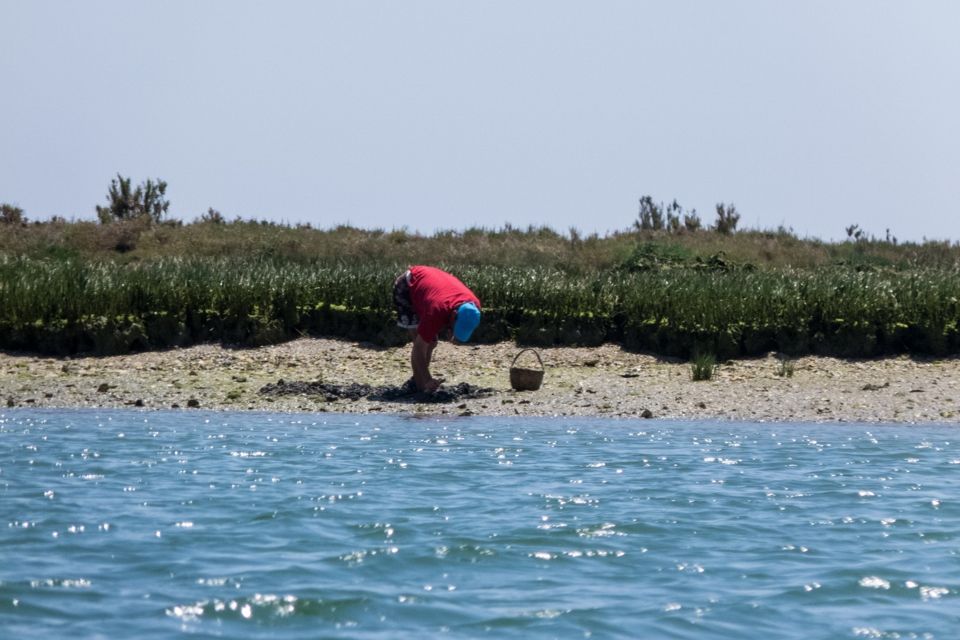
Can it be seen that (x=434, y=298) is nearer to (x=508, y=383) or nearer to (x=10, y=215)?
(x=508, y=383)

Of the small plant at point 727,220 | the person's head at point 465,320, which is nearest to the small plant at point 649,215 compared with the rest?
the small plant at point 727,220

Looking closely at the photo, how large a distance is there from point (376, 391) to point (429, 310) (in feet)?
5.88

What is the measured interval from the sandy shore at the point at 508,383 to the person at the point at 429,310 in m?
0.56

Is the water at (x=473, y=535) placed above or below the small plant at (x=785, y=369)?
below

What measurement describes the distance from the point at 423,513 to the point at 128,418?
6.38 meters

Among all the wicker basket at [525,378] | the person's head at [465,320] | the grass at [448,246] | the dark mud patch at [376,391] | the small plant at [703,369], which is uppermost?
the grass at [448,246]

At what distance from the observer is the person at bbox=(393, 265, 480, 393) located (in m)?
14.5

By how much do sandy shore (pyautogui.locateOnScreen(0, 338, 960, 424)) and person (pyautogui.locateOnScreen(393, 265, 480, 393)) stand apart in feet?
1.84

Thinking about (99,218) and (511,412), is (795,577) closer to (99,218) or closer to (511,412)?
(511,412)

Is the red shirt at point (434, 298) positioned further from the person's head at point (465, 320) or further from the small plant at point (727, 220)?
the small plant at point (727, 220)

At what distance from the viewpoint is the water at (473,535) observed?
6.26 metres

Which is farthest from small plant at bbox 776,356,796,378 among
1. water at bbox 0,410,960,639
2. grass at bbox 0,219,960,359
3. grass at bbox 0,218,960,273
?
grass at bbox 0,218,960,273

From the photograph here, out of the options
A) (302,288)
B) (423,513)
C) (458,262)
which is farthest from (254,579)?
(458,262)

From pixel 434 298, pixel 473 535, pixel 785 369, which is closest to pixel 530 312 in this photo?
pixel 785 369
